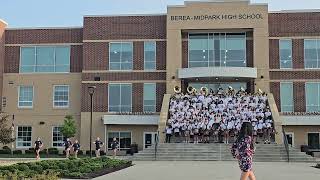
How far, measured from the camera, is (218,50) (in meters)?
44.2

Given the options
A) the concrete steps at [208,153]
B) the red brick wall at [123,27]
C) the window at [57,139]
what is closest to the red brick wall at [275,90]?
the concrete steps at [208,153]

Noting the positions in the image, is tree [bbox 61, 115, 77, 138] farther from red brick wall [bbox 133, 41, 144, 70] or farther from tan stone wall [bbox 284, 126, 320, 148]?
tan stone wall [bbox 284, 126, 320, 148]

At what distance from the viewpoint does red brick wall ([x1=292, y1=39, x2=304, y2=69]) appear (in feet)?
143

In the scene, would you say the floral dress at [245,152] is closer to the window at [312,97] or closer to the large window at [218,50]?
the large window at [218,50]

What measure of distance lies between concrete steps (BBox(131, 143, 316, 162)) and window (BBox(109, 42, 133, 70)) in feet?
37.9

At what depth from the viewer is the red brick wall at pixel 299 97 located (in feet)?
141

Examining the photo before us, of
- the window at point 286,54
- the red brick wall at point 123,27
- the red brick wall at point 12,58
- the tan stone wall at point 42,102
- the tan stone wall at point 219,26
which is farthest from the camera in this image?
the red brick wall at point 12,58

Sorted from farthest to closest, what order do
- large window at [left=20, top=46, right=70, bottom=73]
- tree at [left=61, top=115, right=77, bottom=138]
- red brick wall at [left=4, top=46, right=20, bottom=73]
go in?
red brick wall at [left=4, top=46, right=20, bottom=73] → large window at [left=20, top=46, right=70, bottom=73] → tree at [left=61, top=115, right=77, bottom=138]

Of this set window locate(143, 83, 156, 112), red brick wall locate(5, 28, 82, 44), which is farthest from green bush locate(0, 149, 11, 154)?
window locate(143, 83, 156, 112)

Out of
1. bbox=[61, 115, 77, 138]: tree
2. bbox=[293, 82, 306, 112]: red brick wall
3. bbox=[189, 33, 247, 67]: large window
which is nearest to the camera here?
bbox=[61, 115, 77, 138]: tree

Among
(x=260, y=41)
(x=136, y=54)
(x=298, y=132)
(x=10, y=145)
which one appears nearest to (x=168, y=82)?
(x=136, y=54)

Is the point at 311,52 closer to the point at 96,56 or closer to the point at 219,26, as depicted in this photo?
the point at 219,26

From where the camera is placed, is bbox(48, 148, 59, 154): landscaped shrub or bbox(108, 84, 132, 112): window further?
bbox(108, 84, 132, 112): window

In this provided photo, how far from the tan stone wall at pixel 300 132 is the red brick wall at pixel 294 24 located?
736 centimetres
